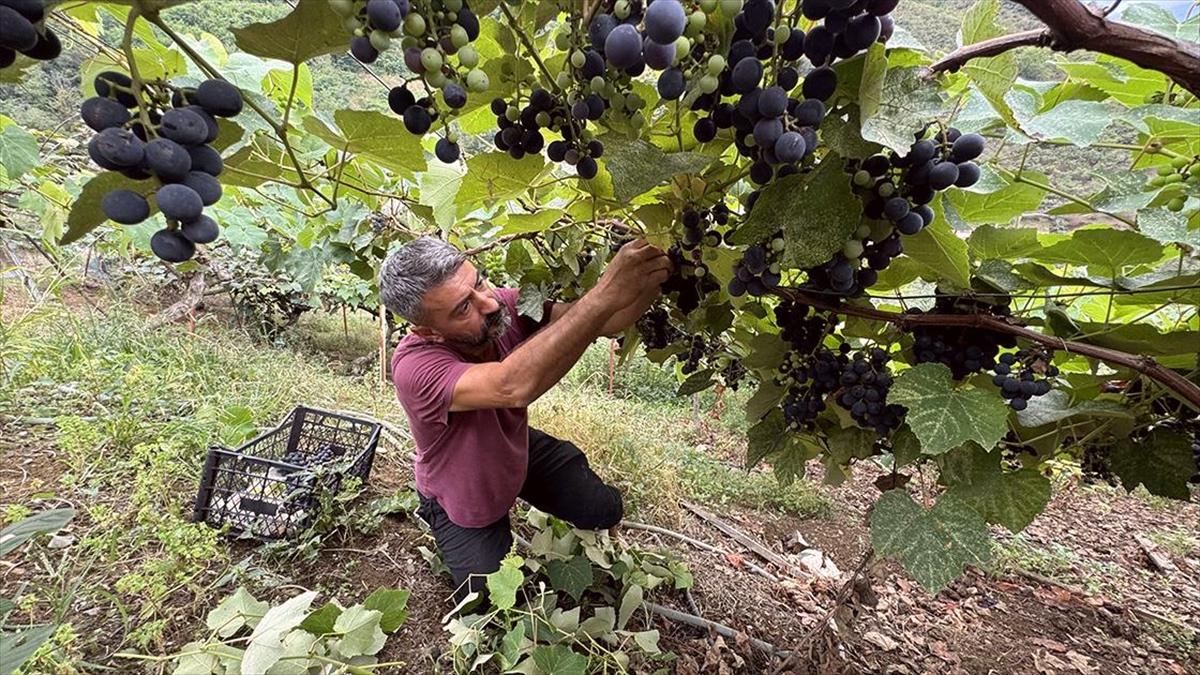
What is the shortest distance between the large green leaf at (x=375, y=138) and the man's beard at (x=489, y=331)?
1070 mm

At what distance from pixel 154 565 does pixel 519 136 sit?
2.03 meters

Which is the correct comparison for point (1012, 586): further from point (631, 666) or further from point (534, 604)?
point (534, 604)

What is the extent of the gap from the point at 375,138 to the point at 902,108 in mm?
651

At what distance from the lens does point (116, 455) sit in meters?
2.63

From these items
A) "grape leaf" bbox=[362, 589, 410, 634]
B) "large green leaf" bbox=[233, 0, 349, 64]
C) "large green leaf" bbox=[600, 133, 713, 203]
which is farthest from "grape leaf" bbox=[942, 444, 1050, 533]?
"grape leaf" bbox=[362, 589, 410, 634]

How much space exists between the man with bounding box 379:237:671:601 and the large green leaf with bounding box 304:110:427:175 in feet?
1.79

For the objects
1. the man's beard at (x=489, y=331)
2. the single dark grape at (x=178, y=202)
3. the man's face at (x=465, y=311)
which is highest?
the single dark grape at (x=178, y=202)

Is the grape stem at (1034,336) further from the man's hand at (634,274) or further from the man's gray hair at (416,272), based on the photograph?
the man's gray hair at (416,272)

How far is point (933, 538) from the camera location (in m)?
1.01

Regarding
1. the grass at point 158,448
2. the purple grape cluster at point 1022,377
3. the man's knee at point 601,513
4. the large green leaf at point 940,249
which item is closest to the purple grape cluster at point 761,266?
the large green leaf at point 940,249

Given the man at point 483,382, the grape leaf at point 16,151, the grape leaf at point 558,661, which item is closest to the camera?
the grape leaf at point 16,151

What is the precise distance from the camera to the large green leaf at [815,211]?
0.69 metres

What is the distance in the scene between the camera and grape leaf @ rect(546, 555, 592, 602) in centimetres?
200

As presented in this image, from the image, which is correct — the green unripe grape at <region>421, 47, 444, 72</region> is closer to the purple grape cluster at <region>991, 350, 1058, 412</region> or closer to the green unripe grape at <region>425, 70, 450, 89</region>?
the green unripe grape at <region>425, 70, 450, 89</region>
